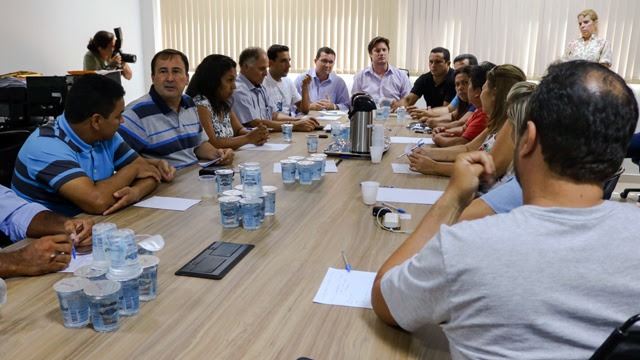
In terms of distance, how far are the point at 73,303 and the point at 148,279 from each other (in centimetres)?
18

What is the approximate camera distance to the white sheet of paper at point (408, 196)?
223cm

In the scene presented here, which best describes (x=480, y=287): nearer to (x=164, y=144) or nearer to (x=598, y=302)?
(x=598, y=302)

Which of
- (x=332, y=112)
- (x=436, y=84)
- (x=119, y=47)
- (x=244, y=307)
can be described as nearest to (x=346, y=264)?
(x=244, y=307)

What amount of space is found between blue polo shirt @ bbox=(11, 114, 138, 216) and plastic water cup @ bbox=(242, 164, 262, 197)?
663 millimetres

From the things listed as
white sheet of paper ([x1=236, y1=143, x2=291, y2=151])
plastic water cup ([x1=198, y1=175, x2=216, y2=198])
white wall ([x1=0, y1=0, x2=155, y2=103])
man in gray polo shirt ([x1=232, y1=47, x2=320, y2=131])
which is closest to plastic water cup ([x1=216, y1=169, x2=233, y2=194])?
plastic water cup ([x1=198, y1=175, x2=216, y2=198])

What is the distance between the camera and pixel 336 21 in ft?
22.8

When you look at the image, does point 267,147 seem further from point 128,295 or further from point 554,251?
point 554,251

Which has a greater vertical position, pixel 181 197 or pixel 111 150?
pixel 111 150

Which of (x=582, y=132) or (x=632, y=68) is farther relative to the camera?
(x=632, y=68)

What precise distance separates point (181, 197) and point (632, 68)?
6040mm

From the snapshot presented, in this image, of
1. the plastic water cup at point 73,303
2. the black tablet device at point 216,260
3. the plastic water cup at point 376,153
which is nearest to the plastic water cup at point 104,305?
the plastic water cup at point 73,303

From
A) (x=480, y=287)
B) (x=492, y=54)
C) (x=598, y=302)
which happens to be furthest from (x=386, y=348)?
(x=492, y=54)

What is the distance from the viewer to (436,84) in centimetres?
591

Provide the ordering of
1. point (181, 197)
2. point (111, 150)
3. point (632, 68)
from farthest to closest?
1. point (632, 68)
2. point (111, 150)
3. point (181, 197)
